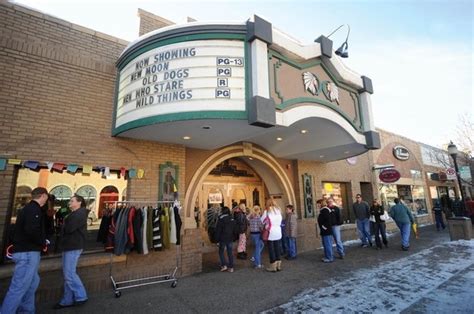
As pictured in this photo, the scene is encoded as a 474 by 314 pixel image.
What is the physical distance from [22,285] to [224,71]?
16.8 ft

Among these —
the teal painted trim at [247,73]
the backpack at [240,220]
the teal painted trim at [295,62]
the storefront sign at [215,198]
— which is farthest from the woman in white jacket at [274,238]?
the teal painted trim at [295,62]

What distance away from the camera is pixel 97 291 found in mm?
5340

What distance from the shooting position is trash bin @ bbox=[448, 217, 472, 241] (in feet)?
33.0

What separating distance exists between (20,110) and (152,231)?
379 centimetres

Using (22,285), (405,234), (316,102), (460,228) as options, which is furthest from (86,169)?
(460,228)

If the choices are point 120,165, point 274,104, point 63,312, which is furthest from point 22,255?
point 274,104

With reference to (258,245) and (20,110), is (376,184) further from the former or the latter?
(20,110)

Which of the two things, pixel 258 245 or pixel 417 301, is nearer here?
pixel 417 301

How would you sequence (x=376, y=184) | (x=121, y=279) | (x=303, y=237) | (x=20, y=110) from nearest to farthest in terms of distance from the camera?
(x=20, y=110) → (x=121, y=279) → (x=303, y=237) → (x=376, y=184)

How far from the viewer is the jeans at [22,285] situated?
369 centimetres

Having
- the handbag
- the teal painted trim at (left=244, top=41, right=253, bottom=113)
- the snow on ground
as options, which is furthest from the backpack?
the teal painted trim at (left=244, top=41, right=253, bottom=113)

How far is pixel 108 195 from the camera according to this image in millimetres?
6980

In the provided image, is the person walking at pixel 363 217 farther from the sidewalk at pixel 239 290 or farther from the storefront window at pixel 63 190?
the storefront window at pixel 63 190

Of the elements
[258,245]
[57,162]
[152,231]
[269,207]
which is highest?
[57,162]
